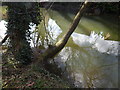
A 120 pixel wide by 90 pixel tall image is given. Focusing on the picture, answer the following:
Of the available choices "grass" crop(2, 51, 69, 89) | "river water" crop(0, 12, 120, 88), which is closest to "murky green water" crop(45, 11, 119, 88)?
"river water" crop(0, 12, 120, 88)

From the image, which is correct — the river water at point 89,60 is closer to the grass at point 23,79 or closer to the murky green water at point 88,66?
the murky green water at point 88,66

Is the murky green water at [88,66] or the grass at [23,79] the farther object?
the murky green water at [88,66]

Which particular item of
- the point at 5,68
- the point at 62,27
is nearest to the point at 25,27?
the point at 5,68

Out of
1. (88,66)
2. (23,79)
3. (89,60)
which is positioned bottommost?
(23,79)

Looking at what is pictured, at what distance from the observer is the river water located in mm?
4773

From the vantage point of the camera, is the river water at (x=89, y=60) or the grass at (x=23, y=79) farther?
the river water at (x=89, y=60)

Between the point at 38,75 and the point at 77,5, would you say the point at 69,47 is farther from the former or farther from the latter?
the point at 77,5

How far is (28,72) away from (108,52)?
3.30 metres

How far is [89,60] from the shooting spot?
5.61 metres

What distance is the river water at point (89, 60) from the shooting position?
15.7ft

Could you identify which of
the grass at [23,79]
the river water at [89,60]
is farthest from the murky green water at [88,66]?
the grass at [23,79]

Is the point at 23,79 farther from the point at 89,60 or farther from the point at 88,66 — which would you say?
the point at 89,60

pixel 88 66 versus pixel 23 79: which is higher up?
pixel 88 66

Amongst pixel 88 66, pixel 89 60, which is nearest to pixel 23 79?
pixel 88 66
